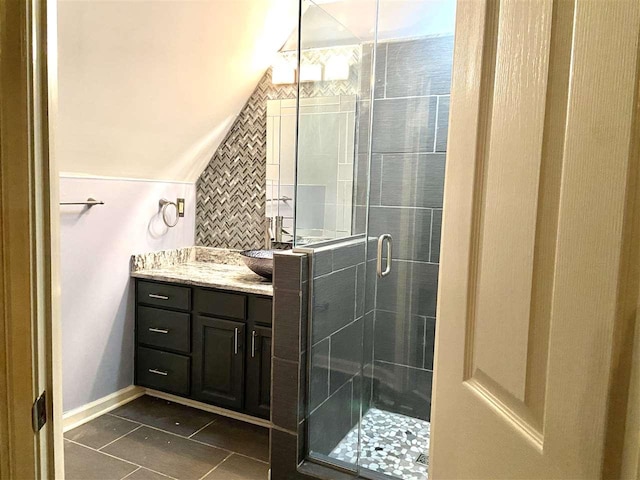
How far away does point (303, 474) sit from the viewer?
2238 mm

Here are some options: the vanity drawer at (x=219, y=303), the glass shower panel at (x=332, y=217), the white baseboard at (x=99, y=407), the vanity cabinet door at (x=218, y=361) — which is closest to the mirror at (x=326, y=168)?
the glass shower panel at (x=332, y=217)

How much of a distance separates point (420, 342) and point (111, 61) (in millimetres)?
2294

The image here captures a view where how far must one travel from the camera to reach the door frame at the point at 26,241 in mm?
896

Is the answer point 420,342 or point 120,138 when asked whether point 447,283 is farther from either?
point 120,138

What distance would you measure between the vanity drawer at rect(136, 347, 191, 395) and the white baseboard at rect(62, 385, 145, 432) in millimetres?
90

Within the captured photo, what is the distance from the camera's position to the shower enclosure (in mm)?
2400

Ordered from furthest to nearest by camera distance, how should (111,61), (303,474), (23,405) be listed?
1. (111,61)
2. (303,474)
3. (23,405)

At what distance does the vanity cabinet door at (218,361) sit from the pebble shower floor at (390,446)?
782 millimetres

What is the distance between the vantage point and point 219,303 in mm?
2984

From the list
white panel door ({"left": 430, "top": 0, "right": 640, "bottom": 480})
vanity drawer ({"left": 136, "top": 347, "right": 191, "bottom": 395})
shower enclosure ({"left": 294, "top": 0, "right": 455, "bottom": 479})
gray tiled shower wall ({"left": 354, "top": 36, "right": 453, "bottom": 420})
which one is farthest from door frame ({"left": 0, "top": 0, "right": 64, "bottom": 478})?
vanity drawer ({"left": 136, "top": 347, "right": 191, "bottom": 395})

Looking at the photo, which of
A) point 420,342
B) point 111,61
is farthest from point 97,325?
point 420,342

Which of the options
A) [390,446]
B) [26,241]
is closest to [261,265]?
[390,446]

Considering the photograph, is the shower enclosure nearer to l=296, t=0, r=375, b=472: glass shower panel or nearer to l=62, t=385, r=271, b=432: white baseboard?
l=296, t=0, r=375, b=472: glass shower panel

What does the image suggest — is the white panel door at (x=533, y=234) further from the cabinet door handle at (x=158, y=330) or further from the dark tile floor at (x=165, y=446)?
the cabinet door handle at (x=158, y=330)
